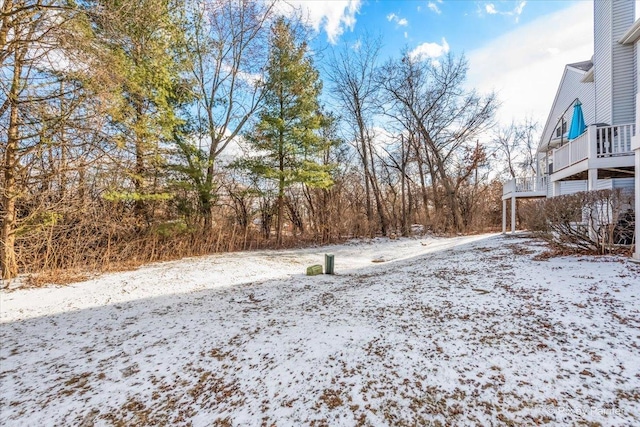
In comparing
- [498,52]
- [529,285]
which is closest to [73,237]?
[529,285]

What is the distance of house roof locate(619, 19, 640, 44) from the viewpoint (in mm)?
6838

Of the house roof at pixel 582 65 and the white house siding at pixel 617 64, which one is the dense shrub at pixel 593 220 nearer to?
the white house siding at pixel 617 64

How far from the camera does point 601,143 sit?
20.4 feet

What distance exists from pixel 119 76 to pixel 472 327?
7.85 metres

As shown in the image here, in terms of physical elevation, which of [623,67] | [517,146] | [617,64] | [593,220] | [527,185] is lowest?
[593,220]

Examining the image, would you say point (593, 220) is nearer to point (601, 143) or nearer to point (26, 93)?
point (601, 143)

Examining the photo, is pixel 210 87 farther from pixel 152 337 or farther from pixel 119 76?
pixel 152 337

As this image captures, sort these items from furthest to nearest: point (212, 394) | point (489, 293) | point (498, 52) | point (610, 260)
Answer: point (498, 52) → point (610, 260) → point (489, 293) → point (212, 394)

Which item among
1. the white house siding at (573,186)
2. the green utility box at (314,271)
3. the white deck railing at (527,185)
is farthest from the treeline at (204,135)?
the white house siding at (573,186)

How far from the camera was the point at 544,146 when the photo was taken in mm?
13391

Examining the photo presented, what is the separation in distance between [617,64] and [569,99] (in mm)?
4063

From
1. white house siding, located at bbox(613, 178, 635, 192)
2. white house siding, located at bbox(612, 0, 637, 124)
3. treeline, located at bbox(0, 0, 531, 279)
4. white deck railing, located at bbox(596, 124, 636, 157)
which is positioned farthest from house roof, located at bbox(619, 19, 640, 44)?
treeline, located at bbox(0, 0, 531, 279)

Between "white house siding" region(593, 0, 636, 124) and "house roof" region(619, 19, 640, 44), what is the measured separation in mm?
206

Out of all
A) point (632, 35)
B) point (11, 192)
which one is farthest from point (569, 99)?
point (11, 192)
